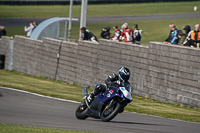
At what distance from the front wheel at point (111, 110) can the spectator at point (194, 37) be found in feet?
20.8

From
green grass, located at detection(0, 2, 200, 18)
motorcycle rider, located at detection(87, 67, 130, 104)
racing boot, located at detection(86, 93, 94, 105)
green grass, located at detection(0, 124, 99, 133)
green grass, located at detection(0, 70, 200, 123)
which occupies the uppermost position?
green grass, located at detection(0, 2, 200, 18)

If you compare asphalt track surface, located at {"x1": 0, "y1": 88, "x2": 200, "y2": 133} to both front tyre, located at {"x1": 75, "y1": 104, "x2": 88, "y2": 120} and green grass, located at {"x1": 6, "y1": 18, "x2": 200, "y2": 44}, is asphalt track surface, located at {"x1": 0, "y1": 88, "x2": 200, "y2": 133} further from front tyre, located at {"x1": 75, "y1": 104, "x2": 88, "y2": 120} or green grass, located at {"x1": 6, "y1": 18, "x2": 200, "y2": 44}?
green grass, located at {"x1": 6, "y1": 18, "x2": 200, "y2": 44}

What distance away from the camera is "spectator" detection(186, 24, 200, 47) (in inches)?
580

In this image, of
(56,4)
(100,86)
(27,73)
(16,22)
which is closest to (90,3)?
(56,4)

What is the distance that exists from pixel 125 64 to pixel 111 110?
26.8ft

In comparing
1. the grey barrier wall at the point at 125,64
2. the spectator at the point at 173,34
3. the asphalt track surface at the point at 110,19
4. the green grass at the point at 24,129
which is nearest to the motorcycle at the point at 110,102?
the green grass at the point at 24,129

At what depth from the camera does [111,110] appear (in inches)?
Answer: 377

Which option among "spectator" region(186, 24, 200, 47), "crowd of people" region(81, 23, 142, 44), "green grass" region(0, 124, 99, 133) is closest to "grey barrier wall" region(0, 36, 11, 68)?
"crowd of people" region(81, 23, 142, 44)

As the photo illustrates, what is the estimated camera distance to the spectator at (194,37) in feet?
48.3

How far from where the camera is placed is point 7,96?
1441 cm

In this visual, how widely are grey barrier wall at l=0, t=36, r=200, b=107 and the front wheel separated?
543cm

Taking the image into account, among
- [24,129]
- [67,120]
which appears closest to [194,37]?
[67,120]

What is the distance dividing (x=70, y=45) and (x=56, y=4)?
95.0 feet

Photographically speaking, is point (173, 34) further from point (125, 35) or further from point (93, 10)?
point (93, 10)
